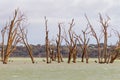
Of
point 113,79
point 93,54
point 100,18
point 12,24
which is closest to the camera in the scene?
point 113,79

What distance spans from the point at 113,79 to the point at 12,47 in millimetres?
25365

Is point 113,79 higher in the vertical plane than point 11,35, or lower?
lower

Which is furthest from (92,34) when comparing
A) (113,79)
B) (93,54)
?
(93,54)

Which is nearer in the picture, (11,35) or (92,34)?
(11,35)

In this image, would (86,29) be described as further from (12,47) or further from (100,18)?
(12,47)

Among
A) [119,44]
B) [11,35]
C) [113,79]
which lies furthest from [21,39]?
[113,79]

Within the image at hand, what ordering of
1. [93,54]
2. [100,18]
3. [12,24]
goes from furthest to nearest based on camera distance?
[93,54] < [100,18] < [12,24]

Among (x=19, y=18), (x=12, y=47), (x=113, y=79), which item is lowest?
(x=113, y=79)

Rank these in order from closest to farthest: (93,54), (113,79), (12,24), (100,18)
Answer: (113,79), (12,24), (100,18), (93,54)

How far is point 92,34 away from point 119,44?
422 cm

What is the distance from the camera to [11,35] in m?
56.8

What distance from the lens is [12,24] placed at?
185 ft

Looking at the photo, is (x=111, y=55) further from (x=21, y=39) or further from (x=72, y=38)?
(x=21, y=39)

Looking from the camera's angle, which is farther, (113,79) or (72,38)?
(72,38)
